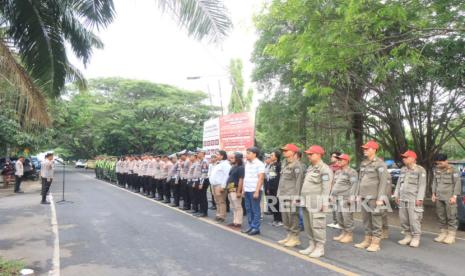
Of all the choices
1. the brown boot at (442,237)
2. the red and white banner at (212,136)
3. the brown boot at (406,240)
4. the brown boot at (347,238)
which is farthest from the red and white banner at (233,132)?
the brown boot at (442,237)

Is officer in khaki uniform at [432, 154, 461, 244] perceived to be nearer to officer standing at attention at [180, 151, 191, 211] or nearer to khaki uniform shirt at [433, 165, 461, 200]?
khaki uniform shirt at [433, 165, 461, 200]

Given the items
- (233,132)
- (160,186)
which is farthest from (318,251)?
(160,186)

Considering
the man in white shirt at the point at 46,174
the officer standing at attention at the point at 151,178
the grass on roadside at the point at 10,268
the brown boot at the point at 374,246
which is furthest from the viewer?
the officer standing at attention at the point at 151,178

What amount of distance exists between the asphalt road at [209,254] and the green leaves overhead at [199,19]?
3.07 metres

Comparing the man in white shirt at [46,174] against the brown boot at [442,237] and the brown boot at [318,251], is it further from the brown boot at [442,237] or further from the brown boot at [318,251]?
the brown boot at [442,237]

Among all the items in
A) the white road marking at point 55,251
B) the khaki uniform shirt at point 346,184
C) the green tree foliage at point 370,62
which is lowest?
the white road marking at point 55,251

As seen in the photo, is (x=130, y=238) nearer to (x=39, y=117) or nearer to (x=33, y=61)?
(x=39, y=117)

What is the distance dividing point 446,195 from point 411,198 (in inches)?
31.8

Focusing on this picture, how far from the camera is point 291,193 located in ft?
24.8

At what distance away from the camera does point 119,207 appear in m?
12.9

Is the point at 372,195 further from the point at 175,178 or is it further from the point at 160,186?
the point at 160,186

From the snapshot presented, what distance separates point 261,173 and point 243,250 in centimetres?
174

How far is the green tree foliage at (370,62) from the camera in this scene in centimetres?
859

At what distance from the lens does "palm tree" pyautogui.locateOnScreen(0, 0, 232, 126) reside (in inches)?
221
